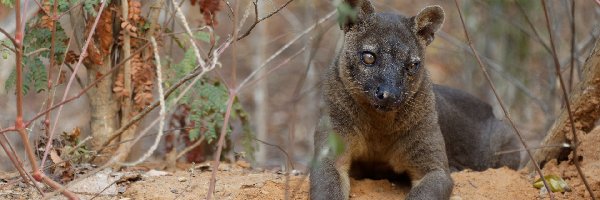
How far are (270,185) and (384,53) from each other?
1.33m

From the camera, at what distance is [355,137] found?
21.6 feet

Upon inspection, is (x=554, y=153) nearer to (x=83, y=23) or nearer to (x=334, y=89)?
(x=334, y=89)

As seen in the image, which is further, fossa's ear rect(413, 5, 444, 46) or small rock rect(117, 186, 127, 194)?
fossa's ear rect(413, 5, 444, 46)

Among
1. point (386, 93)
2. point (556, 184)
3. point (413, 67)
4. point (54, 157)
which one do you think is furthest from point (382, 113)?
point (54, 157)

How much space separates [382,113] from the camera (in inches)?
255

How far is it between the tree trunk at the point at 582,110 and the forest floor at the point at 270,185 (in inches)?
4.4

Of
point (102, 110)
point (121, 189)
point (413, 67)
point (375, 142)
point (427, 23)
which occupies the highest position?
point (427, 23)

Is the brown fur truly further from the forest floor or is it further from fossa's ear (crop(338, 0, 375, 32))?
the forest floor

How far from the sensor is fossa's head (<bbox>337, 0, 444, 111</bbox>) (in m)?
6.01

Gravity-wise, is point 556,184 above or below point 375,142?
below

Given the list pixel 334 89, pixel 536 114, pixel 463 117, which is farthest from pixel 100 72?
pixel 536 114

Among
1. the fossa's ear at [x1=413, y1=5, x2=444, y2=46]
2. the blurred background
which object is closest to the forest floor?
the fossa's ear at [x1=413, y1=5, x2=444, y2=46]

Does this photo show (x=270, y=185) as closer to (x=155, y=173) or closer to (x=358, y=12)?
(x=155, y=173)

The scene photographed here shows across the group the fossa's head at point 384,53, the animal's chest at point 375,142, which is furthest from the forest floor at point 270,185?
Answer: the fossa's head at point 384,53
